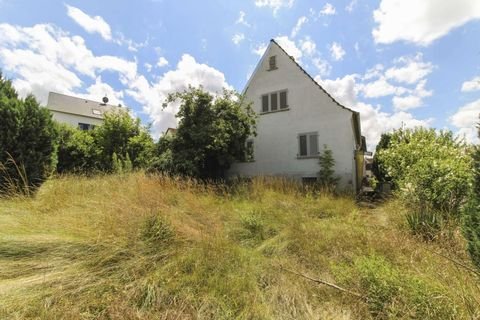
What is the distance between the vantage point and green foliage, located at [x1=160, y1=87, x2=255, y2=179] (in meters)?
11.2

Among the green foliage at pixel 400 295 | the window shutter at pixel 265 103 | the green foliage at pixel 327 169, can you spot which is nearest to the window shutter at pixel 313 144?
the green foliage at pixel 327 169

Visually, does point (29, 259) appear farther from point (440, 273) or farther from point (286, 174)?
point (286, 174)

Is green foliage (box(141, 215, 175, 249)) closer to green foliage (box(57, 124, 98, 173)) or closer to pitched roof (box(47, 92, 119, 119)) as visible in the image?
green foliage (box(57, 124, 98, 173))

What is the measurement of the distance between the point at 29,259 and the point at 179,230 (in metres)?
1.96

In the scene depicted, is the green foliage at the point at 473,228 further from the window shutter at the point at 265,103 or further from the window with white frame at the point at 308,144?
the window shutter at the point at 265,103

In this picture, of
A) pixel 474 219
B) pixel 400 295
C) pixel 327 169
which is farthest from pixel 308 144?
pixel 400 295

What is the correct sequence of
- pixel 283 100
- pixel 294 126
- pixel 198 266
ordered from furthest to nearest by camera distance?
pixel 283 100, pixel 294 126, pixel 198 266

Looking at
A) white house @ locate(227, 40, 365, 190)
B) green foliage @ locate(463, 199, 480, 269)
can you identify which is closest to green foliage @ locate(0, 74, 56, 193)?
green foliage @ locate(463, 199, 480, 269)

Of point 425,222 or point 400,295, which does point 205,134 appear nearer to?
point 425,222

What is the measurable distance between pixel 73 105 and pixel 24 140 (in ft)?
104

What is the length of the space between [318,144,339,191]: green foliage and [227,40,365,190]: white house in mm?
223

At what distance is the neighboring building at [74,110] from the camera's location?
100 ft

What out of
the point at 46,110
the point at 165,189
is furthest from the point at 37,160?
the point at 165,189

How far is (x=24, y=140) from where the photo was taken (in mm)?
6199
